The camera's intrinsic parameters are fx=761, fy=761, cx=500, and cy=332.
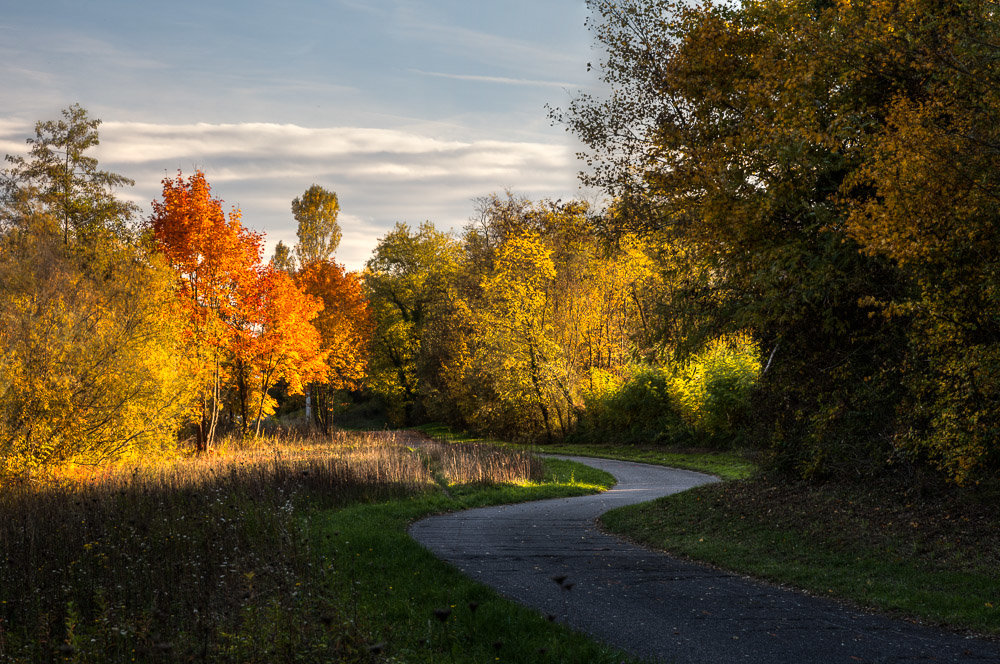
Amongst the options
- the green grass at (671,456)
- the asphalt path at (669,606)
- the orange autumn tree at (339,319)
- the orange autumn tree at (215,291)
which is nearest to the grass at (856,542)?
the asphalt path at (669,606)

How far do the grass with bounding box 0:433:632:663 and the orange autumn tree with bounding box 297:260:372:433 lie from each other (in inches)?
861

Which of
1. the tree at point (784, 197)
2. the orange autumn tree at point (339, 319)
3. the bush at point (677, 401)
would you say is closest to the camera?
the tree at point (784, 197)

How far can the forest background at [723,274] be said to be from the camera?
940cm

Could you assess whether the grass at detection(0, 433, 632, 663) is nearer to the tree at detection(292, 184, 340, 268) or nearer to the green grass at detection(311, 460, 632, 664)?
the green grass at detection(311, 460, 632, 664)

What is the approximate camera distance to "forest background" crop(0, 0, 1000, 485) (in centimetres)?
940

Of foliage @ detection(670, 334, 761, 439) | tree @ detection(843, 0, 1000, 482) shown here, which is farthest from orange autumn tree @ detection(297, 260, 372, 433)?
tree @ detection(843, 0, 1000, 482)

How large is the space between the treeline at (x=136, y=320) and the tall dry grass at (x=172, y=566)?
80.9 inches

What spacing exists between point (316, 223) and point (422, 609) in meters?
41.2

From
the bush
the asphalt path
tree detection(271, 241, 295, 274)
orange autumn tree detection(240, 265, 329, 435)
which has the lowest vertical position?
the asphalt path

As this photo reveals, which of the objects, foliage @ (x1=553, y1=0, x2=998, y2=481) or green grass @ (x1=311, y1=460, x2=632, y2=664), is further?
foliage @ (x1=553, y1=0, x2=998, y2=481)

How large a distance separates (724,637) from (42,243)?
2590cm

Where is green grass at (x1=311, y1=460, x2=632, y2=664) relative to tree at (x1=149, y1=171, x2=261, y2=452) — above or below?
below

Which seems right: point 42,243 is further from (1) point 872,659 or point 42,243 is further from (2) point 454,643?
(1) point 872,659

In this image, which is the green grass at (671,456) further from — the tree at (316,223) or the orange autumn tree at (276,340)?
the tree at (316,223)
